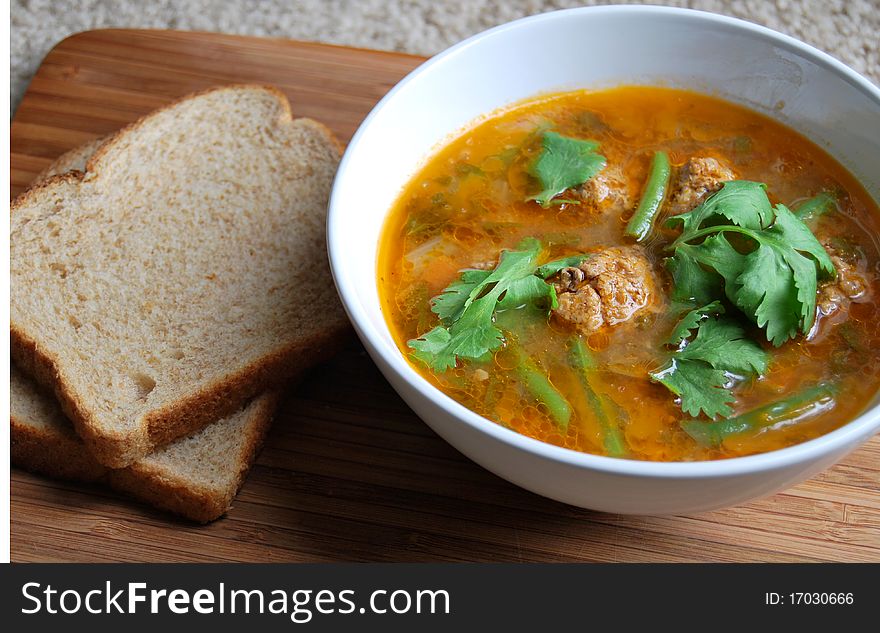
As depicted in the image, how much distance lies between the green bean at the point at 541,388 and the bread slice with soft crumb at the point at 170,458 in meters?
0.84

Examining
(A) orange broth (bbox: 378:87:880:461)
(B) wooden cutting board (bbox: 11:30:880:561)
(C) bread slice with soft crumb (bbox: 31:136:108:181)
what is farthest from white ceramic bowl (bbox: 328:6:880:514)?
(C) bread slice with soft crumb (bbox: 31:136:108:181)

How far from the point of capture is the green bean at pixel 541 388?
250 centimetres

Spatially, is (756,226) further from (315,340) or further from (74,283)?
(74,283)

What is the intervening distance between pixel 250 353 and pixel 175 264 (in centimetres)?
47

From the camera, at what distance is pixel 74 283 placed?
10.4 ft

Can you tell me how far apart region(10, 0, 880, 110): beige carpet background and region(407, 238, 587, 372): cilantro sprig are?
6.07ft

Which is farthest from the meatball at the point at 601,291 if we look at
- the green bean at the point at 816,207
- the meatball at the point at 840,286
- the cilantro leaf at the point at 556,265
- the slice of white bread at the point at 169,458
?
the slice of white bread at the point at 169,458

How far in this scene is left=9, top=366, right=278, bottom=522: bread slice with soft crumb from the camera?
109 inches

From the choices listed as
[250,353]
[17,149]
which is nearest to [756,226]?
[250,353]

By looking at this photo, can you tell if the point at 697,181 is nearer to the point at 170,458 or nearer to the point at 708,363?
the point at 708,363

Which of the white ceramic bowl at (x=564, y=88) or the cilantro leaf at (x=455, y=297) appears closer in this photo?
the white ceramic bowl at (x=564, y=88)

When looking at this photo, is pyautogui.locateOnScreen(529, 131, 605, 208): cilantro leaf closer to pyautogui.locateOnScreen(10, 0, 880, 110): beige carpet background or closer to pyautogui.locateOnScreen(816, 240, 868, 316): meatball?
pyautogui.locateOnScreen(816, 240, 868, 316): meatball

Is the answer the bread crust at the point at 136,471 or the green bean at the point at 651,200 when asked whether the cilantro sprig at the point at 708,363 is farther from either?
the bread crust at the point at 136,471

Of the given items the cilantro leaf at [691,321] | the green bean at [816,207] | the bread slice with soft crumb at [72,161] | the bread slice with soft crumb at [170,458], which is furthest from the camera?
the bread slice with soft crumb at [72,161]
